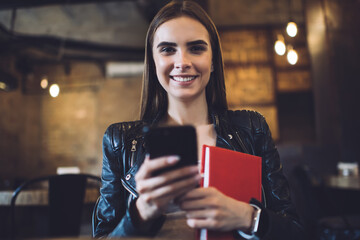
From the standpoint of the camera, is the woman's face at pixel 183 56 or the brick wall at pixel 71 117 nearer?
the woman's face at pixel 183 56

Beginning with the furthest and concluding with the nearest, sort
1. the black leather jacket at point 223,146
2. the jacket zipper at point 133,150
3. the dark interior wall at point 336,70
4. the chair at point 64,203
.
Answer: the dark interior wall at point 336,70 < the chair at point 64,203 < the jacket zipper at point 133,150 < the black leather jacket at point 223,146

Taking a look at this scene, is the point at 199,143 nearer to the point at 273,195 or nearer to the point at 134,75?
the point at 273,195

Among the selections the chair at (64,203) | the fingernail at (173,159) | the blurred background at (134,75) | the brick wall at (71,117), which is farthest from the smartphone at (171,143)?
the brick wall at (71,117)

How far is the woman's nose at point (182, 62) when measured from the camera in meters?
1.19

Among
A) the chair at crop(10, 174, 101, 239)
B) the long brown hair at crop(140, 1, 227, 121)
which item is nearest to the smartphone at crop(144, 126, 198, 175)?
the long brown hair at crop(140, 1, 227, 121)

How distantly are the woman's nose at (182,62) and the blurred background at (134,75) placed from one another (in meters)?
2.37

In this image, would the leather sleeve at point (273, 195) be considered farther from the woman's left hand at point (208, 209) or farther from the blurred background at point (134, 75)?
the blurred background at point (134, 75)

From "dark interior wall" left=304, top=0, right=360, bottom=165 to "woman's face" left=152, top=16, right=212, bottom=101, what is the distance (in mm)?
4117

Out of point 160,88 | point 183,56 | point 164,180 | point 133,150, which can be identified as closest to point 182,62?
point 183,56

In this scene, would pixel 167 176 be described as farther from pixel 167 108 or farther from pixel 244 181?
pixel 167 108

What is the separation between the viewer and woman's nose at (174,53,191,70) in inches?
Result: 46.9

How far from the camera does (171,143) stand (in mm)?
781

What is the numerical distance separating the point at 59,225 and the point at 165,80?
1.53 m

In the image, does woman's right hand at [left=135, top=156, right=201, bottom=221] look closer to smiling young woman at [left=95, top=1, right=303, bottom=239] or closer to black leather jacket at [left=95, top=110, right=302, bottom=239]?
smiling young woman at [left=95, top=1, right=303, bottom=239]
